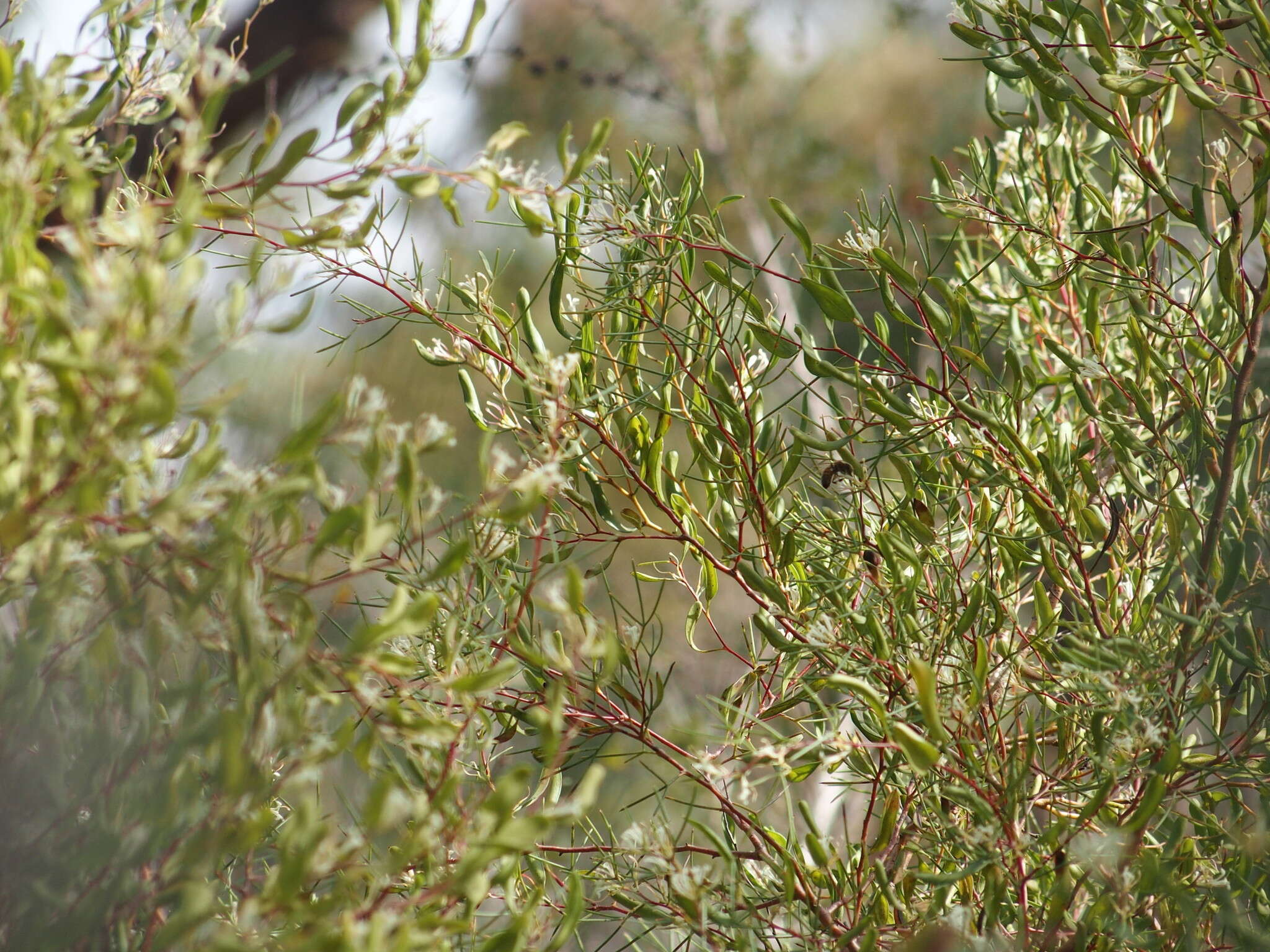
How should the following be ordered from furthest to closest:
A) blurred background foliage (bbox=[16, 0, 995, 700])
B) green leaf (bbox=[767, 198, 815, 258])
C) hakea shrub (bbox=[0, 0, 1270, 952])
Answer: blurred background foliage (bbox=[16, 0, 995, 700]) → green leaf (bbox=[767, 198, 815, 258]) → hakea shrub (bbox=[0, 0, 1270, 952])

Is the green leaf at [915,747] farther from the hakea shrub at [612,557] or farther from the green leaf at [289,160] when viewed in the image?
the green leaf at [289,160]

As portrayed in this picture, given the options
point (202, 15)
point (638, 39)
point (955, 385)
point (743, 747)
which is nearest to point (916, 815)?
point (743, 747)

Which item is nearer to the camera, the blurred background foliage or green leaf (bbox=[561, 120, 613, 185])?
green leaf (bbox=[561, 120, 613, 185])

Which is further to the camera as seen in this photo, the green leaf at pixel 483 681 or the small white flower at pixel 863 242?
the small white flower at pixel 863 242

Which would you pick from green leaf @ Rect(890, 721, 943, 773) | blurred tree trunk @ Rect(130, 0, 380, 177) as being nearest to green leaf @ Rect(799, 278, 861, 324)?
green leaf @ Rect(890, 721, 943, 773)

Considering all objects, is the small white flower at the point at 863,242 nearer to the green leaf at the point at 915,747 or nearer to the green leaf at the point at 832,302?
the green leaf at the point at 832,302

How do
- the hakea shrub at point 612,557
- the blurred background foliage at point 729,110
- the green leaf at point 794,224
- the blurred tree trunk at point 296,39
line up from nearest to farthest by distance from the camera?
the hakea shrub at point 612,557, the green leaf at point 794,224, the blurred tree trunk at point 296,39, the blurred background foliage at point 729,110

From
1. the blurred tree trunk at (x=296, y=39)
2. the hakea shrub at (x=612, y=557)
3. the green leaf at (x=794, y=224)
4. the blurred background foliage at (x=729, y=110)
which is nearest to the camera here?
the hakea shrub at (x=612, y=557)

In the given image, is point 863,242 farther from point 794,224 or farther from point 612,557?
point 612,557

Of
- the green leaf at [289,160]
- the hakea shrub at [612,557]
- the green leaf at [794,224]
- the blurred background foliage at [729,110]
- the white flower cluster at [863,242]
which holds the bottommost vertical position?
the blurred background foliage at [729,110]

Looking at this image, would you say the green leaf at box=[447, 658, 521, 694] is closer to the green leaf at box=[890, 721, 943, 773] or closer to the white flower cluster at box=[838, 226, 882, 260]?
the green leaf at box=[890, 721, 943, 773]

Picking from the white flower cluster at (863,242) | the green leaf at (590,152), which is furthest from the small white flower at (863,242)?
the green leaf at (590,152)

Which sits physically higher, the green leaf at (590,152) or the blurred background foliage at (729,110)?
the green leaf at (590,152)

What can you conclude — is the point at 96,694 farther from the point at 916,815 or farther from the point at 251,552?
the point at 916,815
